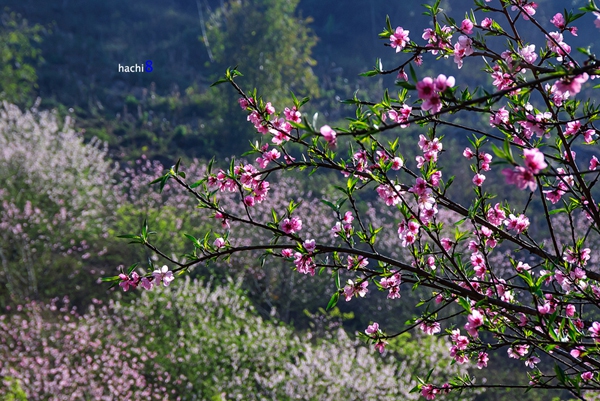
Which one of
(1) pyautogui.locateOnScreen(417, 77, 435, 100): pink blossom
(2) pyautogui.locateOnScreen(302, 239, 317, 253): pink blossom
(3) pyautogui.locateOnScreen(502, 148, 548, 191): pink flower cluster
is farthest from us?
(2) pyautogui.locateOnScreen(302, 239, 317, 253): pink blossom

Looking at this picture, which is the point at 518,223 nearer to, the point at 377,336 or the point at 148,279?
the point at 377,336

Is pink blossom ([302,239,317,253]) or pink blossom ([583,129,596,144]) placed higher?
pink blossom ([583,129,596,144])

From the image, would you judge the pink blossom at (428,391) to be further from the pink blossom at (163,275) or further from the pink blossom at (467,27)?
the pink blossom at (467,27)

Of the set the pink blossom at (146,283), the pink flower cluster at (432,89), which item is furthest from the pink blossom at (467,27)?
the pink blossom at (146,283)

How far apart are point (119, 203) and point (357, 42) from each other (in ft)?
61.1

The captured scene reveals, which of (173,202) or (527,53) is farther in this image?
(173,202)

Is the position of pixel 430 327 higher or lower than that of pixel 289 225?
lower

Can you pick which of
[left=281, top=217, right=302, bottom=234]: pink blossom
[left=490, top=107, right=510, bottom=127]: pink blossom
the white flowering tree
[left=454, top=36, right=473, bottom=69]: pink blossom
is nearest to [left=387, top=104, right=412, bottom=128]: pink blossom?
[left=454, top=36, right=473, bottom=69]: pink blossom

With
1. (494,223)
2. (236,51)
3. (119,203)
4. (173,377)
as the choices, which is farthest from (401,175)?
(494,223)

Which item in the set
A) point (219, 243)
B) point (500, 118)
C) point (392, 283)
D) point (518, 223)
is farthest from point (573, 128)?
point (219, 243)

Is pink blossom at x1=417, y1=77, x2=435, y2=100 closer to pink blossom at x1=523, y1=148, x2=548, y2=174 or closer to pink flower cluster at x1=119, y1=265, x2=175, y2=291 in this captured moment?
pink blossom at x1=523, y1=148, x2=548, y2=174

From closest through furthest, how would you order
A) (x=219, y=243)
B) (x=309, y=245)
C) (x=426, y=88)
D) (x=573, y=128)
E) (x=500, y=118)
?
(x=426, y=88) < (x=309, y=245) < (x=219, y=243) < (x=573, y=128) < (x=500, y=118)

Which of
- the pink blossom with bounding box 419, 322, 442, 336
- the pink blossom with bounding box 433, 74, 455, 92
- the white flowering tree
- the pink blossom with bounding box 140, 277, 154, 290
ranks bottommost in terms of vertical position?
the pink blossom with bounding box 419, 322, 442, 336

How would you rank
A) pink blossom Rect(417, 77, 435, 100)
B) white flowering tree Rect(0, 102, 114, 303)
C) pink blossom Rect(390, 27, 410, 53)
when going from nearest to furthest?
pink blossom Rect(417, 77, 435, 100) < pink blossom Rect(390, 27, 410, 53) < white flowering tree Rect(0, 102, 114, 303)
